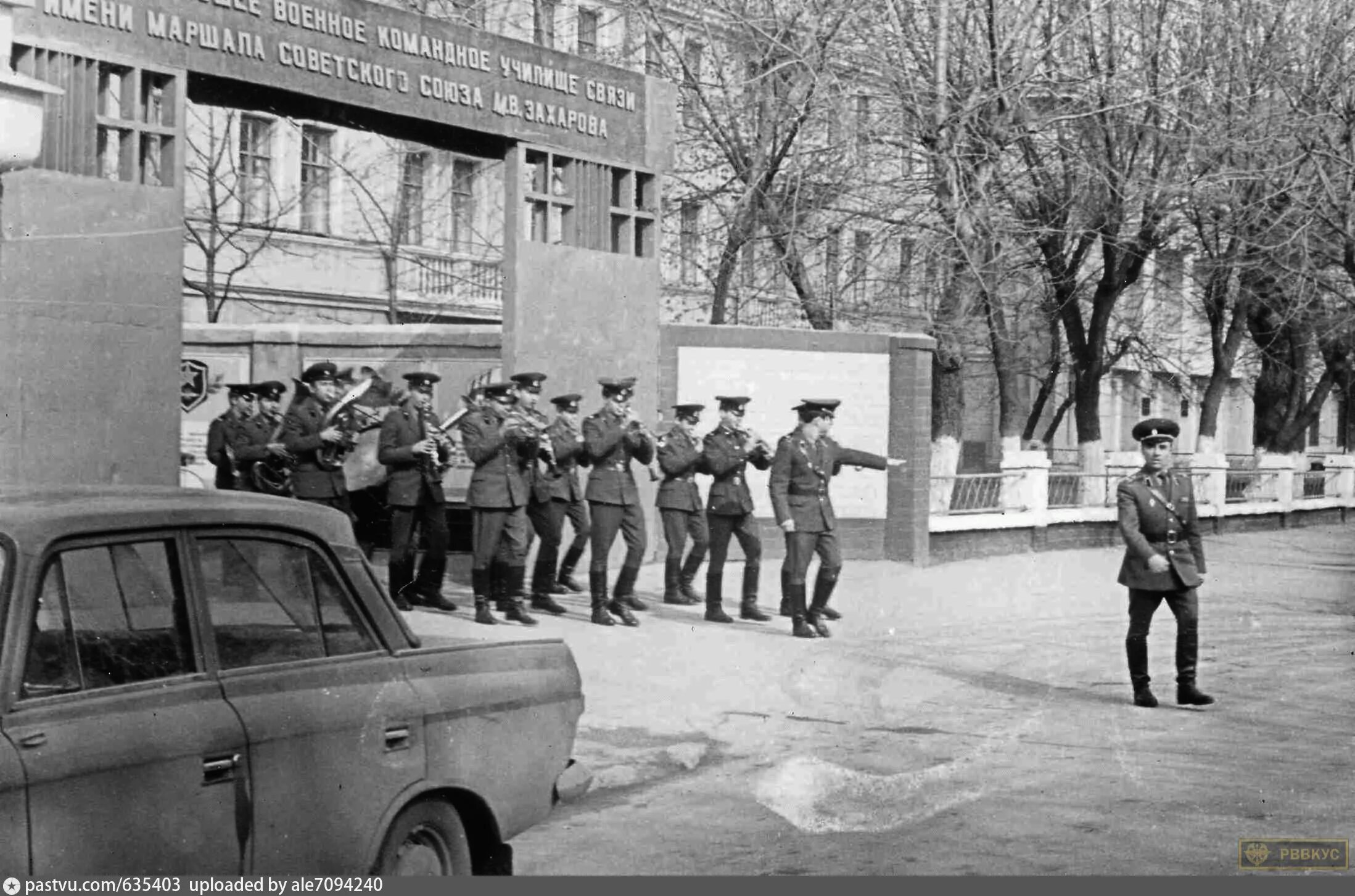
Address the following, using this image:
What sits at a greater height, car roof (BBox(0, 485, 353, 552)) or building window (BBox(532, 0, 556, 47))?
building window (BBox(532, 0, 556, 47))

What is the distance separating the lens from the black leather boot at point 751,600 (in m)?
14.1

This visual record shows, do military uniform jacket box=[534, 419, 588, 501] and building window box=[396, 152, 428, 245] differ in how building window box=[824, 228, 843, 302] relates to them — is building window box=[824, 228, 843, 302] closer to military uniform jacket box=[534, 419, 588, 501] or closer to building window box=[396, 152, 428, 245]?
building window box=[396, 152, 428, 245]

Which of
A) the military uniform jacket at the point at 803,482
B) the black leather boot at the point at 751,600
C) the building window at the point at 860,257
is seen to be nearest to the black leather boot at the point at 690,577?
the black leather boot at the point at 751,600

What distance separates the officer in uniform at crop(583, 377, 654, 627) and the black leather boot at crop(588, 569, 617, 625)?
0.01 metres

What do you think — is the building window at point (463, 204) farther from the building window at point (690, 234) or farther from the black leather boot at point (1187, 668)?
the black leather boot at point (1187, 668)

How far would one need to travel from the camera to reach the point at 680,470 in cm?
1437

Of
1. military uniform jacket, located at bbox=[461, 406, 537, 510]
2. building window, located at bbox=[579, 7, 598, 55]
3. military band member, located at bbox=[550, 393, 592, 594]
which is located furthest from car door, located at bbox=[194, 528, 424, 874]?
building window, located at bbox=[579, 7, 598, 55]

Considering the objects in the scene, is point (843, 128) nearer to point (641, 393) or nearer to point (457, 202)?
A: point (641, 393)

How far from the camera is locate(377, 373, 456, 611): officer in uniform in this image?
13.1 meters

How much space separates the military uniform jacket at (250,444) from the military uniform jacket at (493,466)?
216 cm

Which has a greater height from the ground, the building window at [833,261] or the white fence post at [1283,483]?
the building window at [833,261]

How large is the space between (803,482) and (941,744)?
161 inches

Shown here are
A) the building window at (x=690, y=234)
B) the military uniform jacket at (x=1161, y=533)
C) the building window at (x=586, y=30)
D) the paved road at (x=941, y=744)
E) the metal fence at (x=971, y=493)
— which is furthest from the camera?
the building window at (x=690, y=234)

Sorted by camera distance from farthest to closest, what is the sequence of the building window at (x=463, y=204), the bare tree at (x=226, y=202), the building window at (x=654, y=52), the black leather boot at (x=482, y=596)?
the building window at (x=463, y=204)
the bare tree at (x=226, y=202)
the building window at (x=654, y=52)
the black leather boot at (x=482, y=596)
